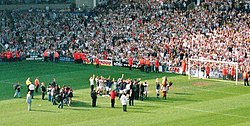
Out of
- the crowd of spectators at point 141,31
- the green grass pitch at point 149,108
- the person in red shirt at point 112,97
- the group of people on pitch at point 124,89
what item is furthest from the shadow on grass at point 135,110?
the crowd of spectators at point 141,31

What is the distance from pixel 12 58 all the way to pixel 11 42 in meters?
4.67

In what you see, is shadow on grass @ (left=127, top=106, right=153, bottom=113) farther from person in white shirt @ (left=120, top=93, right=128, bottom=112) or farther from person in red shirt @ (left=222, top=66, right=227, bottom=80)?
person in red shirt @ (left=222, top=66, right=227, bottom=80)

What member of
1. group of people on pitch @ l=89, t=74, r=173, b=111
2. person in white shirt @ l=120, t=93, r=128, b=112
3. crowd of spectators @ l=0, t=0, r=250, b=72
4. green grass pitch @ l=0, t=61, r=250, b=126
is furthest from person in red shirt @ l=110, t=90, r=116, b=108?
crowd of spectators @ l=0, t=0, r=250, b=72

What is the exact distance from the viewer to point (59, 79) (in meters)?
55.2

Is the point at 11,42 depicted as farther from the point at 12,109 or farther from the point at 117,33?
the point at 12,109

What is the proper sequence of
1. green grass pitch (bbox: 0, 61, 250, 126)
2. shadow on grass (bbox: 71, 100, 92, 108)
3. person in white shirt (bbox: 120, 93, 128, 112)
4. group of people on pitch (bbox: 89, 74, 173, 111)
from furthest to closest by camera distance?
shadow on grass (bbox: 71, 100, 92, 108), group of people on pitch (bbox: 89, 74, 173, 111), person in white shirt (bbox: 120, 93, 128, 112), green grass pitch (bbox: 0, 61, 250, 126)

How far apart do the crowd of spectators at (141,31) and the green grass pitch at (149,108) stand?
5789 millimetres

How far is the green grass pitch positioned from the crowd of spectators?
19.0ft

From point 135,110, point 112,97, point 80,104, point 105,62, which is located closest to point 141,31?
point 105,62

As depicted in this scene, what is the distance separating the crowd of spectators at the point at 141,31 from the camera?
198ft

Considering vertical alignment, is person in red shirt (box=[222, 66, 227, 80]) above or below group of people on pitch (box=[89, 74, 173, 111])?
above

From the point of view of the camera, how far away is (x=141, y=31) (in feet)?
223

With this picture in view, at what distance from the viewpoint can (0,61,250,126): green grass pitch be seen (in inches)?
1529

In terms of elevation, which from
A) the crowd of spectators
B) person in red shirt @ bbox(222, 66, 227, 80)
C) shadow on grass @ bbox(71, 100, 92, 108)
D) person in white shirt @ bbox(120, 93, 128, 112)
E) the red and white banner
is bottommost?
shadow on grass @ bbox(71, 100, 92, 108)
